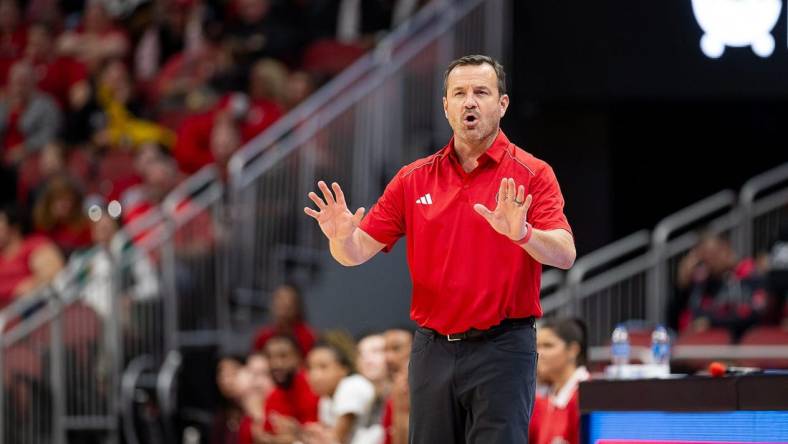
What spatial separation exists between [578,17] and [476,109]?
4719mm

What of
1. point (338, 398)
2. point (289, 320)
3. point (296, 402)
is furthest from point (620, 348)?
point (289, 320)

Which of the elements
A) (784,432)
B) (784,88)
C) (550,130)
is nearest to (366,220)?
(784,432)

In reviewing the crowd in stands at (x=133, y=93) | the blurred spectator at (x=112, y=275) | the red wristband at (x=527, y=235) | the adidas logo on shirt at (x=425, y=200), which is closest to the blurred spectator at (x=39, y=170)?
the crowd in stands at (x=133, y=93)

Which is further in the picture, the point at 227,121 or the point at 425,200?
the point at 227,121

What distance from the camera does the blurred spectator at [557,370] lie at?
7.46 m

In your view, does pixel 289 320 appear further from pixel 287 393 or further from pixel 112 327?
pixel 112 327

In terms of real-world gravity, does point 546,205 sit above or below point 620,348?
above

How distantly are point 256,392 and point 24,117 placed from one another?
6.33m

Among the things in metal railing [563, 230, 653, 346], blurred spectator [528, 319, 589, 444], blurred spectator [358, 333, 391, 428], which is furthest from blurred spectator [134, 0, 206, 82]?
blurred spectator [528, 319, 589, 444]

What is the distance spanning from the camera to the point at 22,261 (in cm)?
1291

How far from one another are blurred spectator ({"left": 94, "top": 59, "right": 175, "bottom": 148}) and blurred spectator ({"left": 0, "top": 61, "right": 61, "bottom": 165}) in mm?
596

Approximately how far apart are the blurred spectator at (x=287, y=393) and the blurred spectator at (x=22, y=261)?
2.83 metres

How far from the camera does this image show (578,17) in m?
9.59

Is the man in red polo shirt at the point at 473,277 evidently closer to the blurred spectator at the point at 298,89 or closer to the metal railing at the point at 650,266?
the metal railing at the point at 650,266
